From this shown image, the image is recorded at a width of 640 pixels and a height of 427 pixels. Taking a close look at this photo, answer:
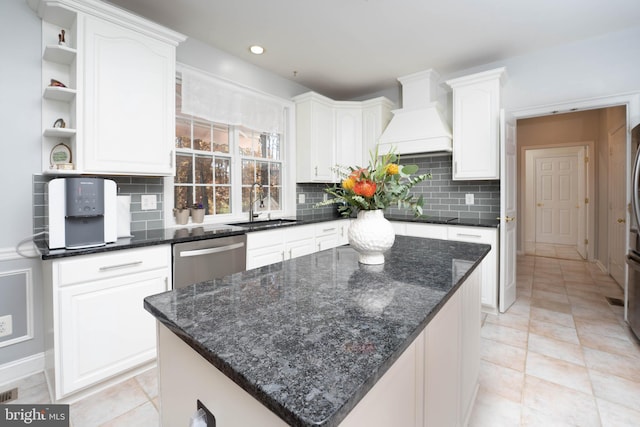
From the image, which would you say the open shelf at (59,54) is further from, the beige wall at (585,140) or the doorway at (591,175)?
the beige wall at (585,140)

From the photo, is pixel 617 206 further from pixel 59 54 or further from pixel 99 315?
pixel 59 54

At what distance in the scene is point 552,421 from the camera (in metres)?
1.60

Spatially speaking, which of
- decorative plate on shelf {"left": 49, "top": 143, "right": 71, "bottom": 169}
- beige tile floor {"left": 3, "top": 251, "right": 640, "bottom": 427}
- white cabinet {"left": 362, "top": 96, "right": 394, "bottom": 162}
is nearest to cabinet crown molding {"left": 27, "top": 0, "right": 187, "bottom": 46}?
decorative plate on shelf {"left": 49, "top": 143, "right": 71, "bottom": 169}

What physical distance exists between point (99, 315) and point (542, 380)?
280 cm

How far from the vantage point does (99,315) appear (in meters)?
1.76

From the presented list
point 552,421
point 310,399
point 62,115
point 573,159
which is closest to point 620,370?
point 552,421

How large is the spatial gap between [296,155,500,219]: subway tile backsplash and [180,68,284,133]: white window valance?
924 millimetres

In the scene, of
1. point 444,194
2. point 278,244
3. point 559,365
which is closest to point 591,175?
point 444,194

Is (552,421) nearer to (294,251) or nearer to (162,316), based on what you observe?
(162,316)

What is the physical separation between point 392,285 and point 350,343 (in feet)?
1.50

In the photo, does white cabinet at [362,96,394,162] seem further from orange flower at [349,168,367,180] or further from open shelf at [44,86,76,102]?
open shelf at [44,86,76,102]

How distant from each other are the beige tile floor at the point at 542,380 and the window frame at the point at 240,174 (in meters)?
1.37

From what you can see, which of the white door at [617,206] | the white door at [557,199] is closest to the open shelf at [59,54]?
the white door at [617,206]

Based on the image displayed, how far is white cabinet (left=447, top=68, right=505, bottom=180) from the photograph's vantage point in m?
3.03
